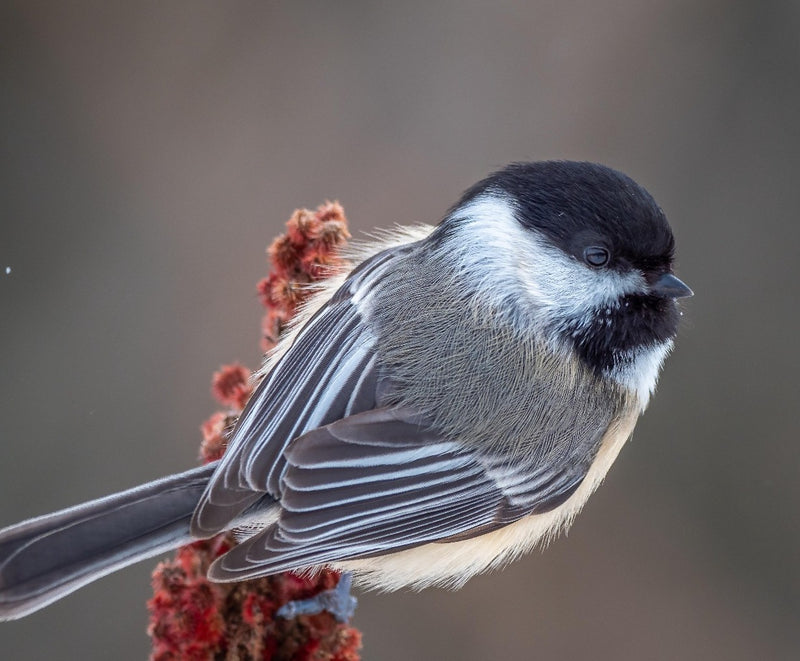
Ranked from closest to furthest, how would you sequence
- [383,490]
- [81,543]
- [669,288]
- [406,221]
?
[81,543] < [383,490] < [669,288] < [406,221]

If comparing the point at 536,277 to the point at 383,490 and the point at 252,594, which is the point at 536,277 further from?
the point at 252,594

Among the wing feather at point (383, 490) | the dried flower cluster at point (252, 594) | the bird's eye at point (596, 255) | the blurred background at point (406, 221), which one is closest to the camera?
the dried flower cluster at point (252, 594)

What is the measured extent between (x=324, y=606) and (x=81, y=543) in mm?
379

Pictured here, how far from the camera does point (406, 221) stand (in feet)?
9.73

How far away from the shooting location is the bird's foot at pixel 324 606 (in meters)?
1.56

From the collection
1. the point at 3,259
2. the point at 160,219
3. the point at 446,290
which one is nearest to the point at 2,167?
the point at 3,259

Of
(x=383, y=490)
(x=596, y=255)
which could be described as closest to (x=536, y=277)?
(x=596, y=255)

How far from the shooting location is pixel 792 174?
3.06 m

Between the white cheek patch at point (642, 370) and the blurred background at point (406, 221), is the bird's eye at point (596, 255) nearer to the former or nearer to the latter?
the white cheek patch at point (642, 370)

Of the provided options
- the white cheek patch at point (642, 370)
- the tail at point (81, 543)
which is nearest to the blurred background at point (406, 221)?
the white cheek patch at point (642, 370)

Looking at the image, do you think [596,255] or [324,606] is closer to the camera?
[324,606]

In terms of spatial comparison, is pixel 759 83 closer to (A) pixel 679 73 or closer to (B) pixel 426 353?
(A) pixel 679 73

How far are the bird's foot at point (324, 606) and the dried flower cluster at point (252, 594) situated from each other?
1 cm

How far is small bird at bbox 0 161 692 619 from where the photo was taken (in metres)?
1.62
